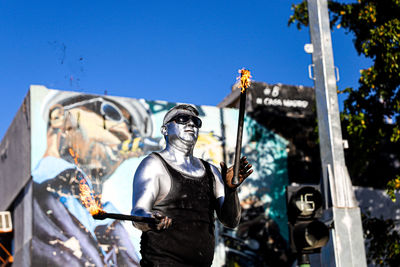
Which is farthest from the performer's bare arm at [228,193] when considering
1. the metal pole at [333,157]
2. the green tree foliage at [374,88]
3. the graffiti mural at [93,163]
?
the graffiti mural at [93,163]

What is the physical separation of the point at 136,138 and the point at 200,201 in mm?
12270

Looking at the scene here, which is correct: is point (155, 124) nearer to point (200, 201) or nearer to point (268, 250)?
point (268, 250)

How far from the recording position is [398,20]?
13.5 meters

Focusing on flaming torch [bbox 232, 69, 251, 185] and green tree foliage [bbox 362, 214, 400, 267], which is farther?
green tree foliage [bbox 362, 214, 400, 267]

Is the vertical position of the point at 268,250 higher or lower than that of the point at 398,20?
lower

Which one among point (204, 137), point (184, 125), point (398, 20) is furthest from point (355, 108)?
point (184, 125)

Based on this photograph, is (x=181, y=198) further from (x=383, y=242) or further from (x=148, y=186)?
(x=383, y=242)

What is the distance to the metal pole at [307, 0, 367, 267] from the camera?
8.17 metres

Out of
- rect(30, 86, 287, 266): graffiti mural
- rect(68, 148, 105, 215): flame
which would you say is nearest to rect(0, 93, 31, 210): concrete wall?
rect(30, 86, 287, 266): graffiti mural

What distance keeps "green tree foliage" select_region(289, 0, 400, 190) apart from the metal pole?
13.2 feet

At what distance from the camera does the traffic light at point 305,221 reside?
7.01 m

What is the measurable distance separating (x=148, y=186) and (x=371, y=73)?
1038 centimetres

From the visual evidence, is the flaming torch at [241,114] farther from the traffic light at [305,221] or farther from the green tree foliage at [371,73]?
the green tree foliage at [371,73]

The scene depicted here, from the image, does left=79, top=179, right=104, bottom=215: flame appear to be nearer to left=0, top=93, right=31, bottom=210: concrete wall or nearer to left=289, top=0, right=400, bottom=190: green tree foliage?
left=289, top=0, right=400, bottom=190: green tree foliage
